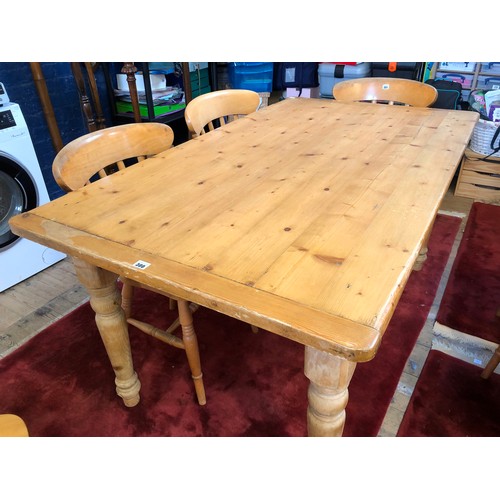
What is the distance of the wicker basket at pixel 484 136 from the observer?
2.77m

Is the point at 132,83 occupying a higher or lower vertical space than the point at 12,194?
higher

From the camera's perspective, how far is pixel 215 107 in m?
1.95

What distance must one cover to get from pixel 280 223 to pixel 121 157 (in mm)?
748

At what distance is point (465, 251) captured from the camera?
7.94 feet

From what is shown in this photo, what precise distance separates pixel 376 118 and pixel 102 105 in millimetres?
1960

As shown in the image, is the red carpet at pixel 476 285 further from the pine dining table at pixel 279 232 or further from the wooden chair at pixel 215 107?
the wooden chair at pixel 215 107

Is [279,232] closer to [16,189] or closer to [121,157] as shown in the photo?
[121,157]

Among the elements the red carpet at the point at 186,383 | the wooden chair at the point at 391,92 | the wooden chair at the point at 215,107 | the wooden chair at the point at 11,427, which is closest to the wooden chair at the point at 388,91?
the wooden chair at the point at 391,92

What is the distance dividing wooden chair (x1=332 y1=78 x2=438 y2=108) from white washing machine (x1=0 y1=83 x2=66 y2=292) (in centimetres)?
172

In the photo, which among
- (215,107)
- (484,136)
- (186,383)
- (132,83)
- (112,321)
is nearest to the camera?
(112,321)

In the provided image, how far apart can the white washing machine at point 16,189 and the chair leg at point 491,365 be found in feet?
7.52

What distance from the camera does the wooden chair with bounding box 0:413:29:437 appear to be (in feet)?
2.55

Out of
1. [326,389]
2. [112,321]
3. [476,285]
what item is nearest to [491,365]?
[476,285]

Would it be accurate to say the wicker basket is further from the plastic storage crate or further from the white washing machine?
the white washing machine
